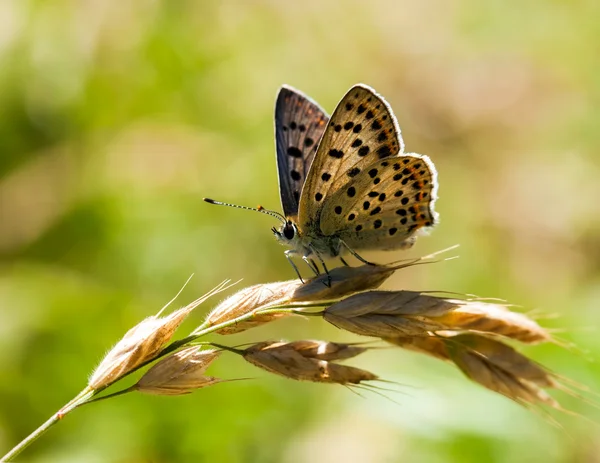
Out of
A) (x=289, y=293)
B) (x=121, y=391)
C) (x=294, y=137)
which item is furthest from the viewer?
(x=294, y=137)

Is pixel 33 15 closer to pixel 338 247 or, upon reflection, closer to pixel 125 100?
pixel 125 100

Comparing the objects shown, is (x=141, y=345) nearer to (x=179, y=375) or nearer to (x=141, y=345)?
(x=141, y=345)

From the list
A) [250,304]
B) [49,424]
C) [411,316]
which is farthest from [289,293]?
[49,424]

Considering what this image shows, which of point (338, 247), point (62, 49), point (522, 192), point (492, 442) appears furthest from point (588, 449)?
point (62, 49)

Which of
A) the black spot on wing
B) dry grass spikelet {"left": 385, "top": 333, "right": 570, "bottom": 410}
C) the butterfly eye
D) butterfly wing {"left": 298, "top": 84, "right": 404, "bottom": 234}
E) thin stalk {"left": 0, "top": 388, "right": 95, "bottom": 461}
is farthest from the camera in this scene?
the black spot on wing

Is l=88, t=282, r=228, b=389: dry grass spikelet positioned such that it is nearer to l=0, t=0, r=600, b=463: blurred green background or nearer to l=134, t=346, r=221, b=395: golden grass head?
l=134, t=346, r=221, b=395: golden grass head

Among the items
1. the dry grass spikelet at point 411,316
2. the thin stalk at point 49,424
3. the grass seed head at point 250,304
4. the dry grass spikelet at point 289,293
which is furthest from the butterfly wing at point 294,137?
the thin stalk at point 49,424

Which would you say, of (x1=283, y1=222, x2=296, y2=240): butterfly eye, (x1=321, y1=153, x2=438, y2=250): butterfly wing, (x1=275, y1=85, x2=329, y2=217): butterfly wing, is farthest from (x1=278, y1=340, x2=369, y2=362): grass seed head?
(x1=275, y1=85, x2=329, y2=217): butterfly wing
